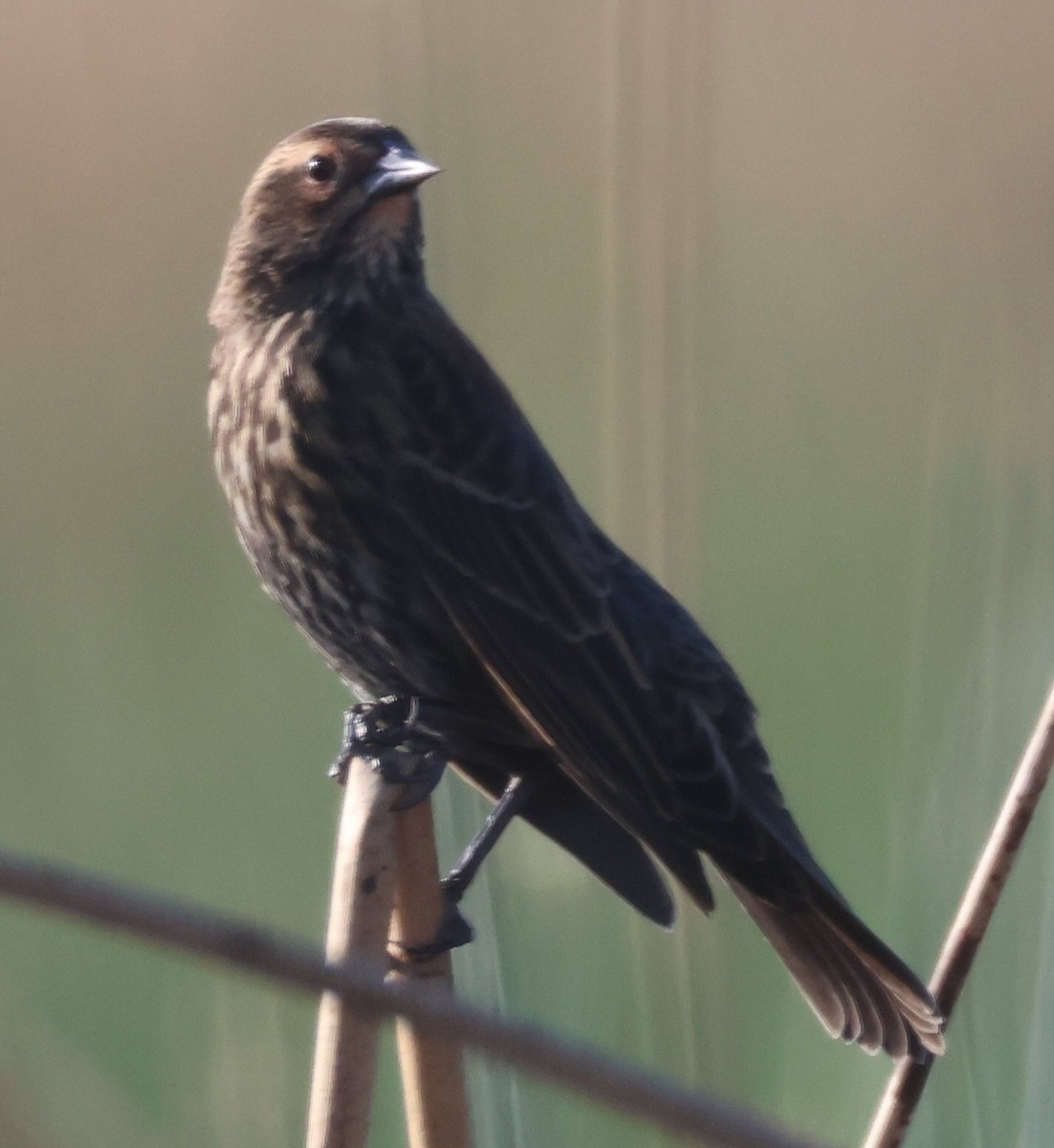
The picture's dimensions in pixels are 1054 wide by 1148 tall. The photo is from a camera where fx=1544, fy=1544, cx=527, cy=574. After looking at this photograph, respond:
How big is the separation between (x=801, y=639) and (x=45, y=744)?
0.81m

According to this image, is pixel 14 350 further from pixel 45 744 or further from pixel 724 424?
pixel 724 424

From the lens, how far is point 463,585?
1319 mm

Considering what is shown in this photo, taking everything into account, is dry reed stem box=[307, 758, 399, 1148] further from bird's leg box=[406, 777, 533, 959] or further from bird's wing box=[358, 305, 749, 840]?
bird's wing box=[358, 305, 749, 840]

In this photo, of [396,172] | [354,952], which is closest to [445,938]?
[354,952]

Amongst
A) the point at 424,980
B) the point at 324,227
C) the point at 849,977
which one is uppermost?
the point at 324,227

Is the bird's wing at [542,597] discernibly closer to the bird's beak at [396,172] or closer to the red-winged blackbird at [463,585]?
the red-winged blackbird at [463,585]

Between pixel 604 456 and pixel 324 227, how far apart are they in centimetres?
42

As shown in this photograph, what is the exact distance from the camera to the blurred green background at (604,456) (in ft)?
5.11

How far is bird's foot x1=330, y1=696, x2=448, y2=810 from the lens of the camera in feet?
3.41

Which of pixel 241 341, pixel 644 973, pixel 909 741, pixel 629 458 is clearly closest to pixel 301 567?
pixel 241 341

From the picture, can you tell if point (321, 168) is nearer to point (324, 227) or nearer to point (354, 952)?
point (324, 227)

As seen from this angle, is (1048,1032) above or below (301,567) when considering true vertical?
below

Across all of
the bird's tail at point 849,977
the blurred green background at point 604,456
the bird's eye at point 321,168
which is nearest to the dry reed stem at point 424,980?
the bird's tail at point 849,977

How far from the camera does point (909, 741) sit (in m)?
1.59
